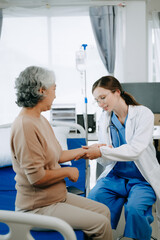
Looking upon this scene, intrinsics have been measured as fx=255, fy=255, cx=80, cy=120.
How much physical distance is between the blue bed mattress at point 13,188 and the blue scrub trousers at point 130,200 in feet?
0.52

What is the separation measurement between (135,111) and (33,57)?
259 cm

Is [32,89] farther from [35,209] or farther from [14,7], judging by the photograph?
[14,7]

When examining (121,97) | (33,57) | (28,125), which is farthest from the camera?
(33,57)

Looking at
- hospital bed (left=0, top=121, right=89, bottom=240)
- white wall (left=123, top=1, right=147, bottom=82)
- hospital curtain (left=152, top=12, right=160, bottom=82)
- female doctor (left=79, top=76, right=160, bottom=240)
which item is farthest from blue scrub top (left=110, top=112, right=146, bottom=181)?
hospital curtain (left=152, top=12, right=160, bottom=82)

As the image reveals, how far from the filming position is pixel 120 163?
1820 mm

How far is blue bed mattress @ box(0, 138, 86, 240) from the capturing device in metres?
1.19

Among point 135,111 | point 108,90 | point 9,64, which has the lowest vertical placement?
point 135,111

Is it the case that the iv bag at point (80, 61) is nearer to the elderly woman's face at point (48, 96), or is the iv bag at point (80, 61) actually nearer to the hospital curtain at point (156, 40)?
the elderly woman's face at point (48, 96)

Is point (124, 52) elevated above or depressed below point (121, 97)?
above

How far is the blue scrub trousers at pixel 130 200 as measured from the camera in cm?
150

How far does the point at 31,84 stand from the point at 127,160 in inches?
32.2

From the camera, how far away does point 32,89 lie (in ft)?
3.89

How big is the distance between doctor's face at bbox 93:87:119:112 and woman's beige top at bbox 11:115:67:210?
63cm

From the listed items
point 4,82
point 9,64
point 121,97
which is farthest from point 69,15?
point 121,97
